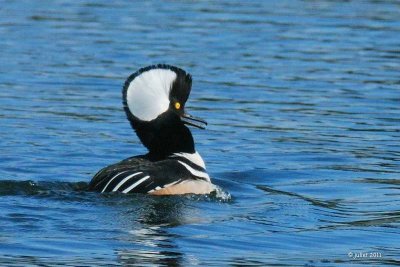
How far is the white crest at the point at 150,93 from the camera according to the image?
42.7ft

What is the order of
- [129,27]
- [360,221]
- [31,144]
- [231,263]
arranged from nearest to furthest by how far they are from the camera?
[231,263]
[360,221]
[31,144]
[129,27]

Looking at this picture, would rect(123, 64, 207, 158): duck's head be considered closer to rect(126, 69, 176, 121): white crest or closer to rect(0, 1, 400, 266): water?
rect(126, 69, 176, 121): white crest

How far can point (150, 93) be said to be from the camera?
1310 cm

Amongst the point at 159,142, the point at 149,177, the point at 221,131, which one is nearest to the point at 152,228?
the point at 149,177

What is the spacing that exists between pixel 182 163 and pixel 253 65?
337 inches

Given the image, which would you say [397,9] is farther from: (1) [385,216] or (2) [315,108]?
(1) [385,216]

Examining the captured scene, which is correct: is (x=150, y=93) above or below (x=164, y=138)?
above

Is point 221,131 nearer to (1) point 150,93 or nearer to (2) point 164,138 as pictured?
(2) point 164,138

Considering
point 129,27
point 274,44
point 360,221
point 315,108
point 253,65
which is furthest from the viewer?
point 129,27

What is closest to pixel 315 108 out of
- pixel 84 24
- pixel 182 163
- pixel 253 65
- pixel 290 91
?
pixel 290 91

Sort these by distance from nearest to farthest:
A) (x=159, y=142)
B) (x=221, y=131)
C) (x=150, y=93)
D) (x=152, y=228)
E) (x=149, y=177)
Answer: (x=152, y=228) → (x=149, y=177) → (x=150, y=93) → (x=159, y=142) → (x=221, y=131)

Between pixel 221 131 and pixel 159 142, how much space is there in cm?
411

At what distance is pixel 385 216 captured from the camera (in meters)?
12.8

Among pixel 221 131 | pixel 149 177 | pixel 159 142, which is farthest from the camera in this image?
pixel 221 131
